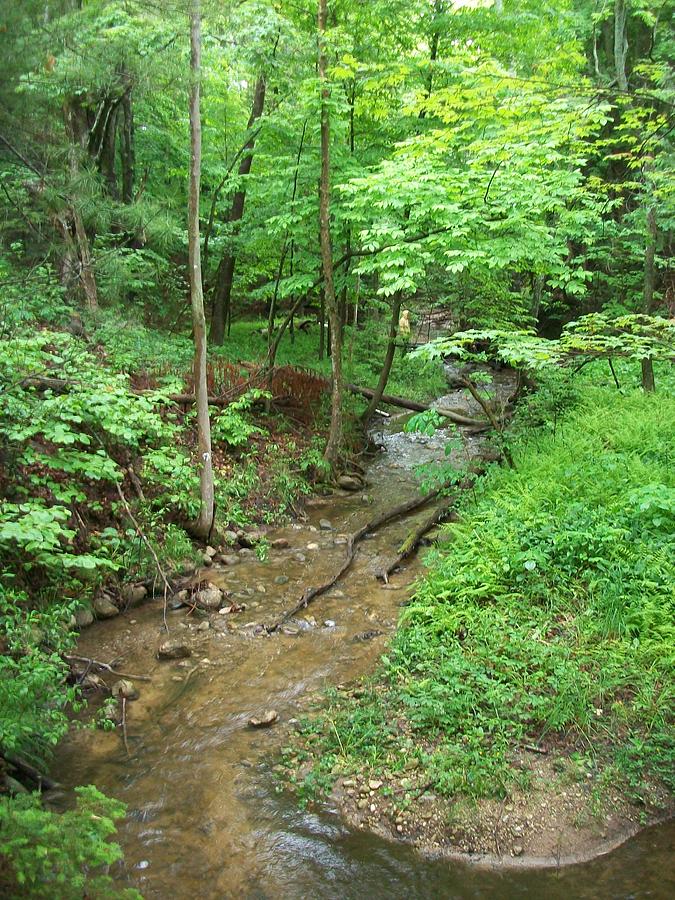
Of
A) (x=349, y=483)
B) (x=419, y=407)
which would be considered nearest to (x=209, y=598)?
(x=349, y=483)

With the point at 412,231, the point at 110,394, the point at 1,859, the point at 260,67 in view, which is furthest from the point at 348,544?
the point at 260,67

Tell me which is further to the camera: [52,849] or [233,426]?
[233,426]

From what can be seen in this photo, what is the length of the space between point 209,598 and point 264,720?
220 centimetres

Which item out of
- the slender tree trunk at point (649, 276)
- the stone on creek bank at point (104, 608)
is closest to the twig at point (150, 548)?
the stone on creek bank at point (104, 608)

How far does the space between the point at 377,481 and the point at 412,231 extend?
4857mm

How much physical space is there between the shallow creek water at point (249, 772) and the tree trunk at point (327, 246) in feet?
13.5

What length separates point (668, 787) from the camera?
4.03 m

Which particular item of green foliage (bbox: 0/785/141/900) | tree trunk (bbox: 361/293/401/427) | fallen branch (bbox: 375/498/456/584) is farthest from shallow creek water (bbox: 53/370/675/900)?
A: tree trunk (bbox: 361/293/401/427)

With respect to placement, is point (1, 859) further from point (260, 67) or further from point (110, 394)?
point (260, 67)

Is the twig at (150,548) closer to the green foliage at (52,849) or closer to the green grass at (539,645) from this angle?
the green grass at (539,645)

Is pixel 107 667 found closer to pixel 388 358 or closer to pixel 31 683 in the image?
pixel 31 683

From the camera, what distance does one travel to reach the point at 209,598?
6863 millimetres

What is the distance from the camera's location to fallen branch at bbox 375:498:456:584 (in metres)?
7.73

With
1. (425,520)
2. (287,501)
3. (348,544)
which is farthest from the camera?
(287,501)
